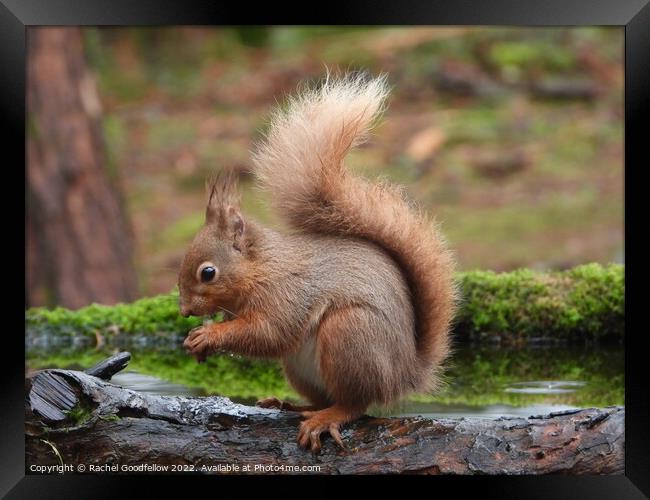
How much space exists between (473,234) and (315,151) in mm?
3112

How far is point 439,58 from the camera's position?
6.64 m

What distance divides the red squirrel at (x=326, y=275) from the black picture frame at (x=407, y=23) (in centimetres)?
22

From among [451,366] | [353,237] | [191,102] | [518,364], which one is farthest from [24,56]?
[191,102]

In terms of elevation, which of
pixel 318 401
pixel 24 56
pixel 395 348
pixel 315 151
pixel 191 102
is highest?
pixel 191 102

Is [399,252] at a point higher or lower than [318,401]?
higher

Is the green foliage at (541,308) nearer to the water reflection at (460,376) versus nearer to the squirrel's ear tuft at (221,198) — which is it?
the water reflection at (460,376)

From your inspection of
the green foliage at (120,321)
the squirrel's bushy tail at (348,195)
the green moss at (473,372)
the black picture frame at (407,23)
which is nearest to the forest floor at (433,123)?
the green foliage at (120,321)

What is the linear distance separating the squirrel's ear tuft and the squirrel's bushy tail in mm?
83

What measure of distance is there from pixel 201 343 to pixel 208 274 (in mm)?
157

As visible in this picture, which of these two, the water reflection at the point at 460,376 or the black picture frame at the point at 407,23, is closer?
the black picture frame at the point at 407,23

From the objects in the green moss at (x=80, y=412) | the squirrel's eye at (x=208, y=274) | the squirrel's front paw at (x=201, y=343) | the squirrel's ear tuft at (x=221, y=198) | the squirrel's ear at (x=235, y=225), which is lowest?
the green moss at (x=80, y=412)

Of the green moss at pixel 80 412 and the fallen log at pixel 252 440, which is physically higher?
the green moss at pixel 80 412

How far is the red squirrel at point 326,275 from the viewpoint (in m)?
1.97

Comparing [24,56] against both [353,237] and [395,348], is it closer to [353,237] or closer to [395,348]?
[353,237]
